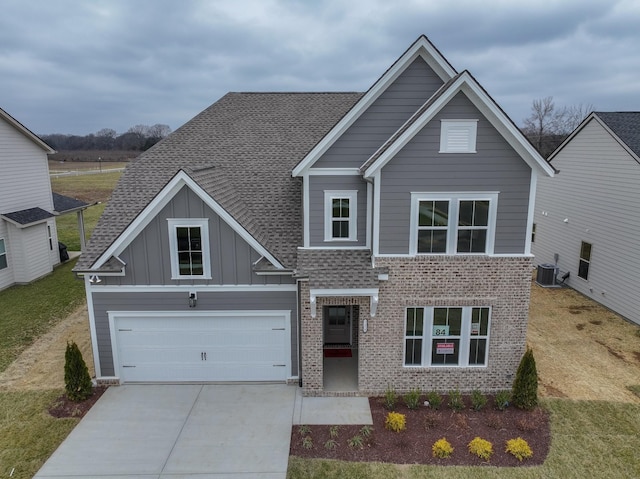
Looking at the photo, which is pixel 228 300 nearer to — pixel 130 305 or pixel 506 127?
pixel 130 305

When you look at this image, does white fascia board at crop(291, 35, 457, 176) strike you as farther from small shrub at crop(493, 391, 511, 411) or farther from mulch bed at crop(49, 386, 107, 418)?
mulch bed at crop(49, 386, 107, 418)

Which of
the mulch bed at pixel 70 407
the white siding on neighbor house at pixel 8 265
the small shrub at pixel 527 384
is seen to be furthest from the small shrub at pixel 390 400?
the white siding on neighbor house at pixel 8 265

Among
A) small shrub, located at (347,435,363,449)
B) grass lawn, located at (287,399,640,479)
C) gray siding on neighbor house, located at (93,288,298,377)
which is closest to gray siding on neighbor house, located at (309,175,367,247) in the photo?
gray siding on neighbor house, located at (93,288,298,377)

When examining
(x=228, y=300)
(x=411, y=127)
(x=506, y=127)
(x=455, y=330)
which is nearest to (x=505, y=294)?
(x=455, y=330)

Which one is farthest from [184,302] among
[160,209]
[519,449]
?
[519,449]

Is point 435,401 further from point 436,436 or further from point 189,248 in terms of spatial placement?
point 189,248

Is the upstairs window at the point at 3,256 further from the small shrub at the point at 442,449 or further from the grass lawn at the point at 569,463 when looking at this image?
the small shrub at the point at 442,449
